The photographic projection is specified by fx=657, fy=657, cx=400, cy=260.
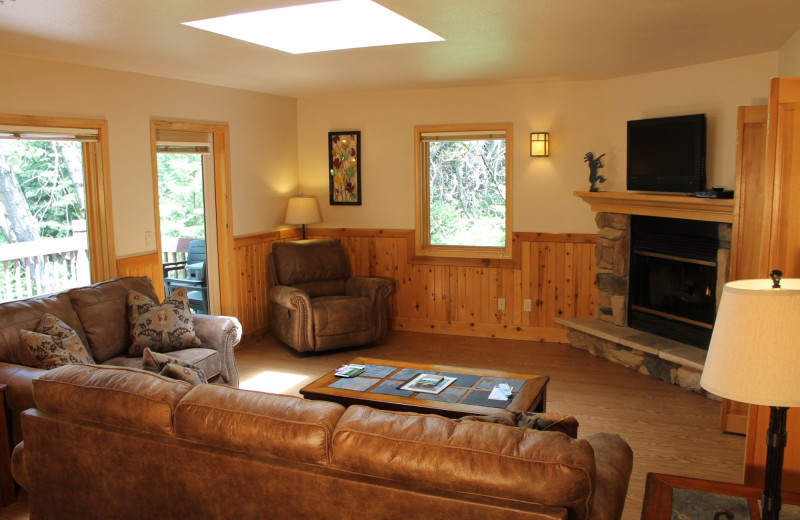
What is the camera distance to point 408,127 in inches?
258

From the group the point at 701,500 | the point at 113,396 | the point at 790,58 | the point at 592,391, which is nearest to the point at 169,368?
the point at 113,396

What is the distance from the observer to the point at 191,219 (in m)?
5.89

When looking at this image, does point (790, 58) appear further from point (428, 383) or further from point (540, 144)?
point (428, 383)

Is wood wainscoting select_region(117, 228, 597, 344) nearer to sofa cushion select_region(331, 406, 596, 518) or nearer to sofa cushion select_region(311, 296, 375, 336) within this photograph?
sofa cushion select_region(311, 296, 375, 336)

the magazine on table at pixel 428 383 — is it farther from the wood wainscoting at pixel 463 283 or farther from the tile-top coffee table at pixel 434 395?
the wood wainscoting at pixel 463 283

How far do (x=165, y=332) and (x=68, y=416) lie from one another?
1761 millimetres

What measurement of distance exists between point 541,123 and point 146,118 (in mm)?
3430

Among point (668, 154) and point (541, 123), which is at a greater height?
point (541, 123)

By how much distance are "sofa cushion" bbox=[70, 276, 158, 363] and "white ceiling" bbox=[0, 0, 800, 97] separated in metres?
1.49

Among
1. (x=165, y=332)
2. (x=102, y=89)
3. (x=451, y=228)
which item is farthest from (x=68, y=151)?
(x=451, y=228)

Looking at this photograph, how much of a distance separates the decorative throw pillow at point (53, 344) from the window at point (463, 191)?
3667 mm

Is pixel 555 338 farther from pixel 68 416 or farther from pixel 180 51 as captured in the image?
pixel 68 416

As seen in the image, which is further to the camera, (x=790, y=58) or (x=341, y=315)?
(x=341, y=315)

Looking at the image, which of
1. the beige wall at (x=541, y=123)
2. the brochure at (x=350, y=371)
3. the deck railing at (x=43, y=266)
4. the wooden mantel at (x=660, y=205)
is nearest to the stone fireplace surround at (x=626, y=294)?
the wooden mantel at (x=660, y=205)
